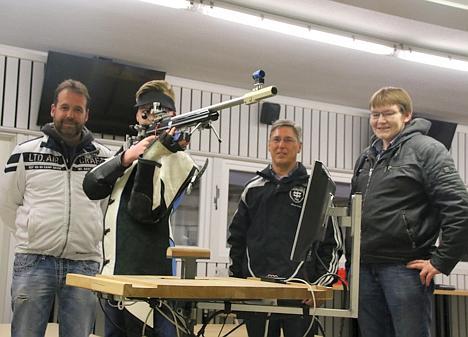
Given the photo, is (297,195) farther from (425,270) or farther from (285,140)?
(425,270)

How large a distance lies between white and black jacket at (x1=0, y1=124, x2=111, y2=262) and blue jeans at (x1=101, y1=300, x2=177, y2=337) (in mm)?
533

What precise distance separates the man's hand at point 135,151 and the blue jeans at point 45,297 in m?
0.69

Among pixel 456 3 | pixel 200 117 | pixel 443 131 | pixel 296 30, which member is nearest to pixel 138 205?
pixel 200 117

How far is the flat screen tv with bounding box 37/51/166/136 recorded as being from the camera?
537 centimetres

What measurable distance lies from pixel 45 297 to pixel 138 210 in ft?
2.44

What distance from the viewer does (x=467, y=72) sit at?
5664 mm

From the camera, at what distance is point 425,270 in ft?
8.34

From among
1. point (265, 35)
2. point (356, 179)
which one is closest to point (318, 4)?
point (265, 35)

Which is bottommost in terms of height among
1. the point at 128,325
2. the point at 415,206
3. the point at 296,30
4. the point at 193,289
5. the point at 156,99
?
the point at 128,325

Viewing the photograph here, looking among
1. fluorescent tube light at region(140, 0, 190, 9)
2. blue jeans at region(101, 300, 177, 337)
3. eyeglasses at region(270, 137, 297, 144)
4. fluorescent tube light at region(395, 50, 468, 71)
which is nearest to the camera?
blue jeans at region(101, 300, 177, 337)

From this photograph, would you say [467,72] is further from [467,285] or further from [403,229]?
[403,229]

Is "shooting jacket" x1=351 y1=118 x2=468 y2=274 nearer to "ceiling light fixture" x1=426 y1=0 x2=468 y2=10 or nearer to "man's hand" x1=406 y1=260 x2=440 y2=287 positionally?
"man's hand" x1=406 y1=260 x2=440 y2=287

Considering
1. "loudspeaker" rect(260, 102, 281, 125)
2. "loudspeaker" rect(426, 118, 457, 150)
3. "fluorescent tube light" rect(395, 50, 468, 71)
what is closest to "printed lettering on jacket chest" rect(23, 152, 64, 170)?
"fluorescent tube light" rect(395, 50, 468, 71)

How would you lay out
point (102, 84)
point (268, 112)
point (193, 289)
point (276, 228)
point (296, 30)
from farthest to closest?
point (268, 112), point (102, 84), point (296, 30), point (276, 228), point (193, 289)
